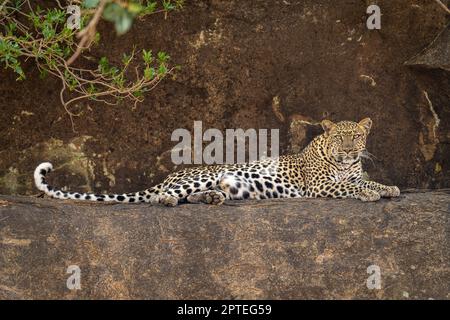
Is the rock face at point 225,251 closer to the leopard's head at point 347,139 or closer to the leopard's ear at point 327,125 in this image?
the leopard's head at point 347,139

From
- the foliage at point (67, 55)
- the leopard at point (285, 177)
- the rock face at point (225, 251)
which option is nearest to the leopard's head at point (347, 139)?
the leopard at point (285, 177)

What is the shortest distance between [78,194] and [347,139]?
3.44m

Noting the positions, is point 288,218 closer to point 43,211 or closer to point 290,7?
point 43,211

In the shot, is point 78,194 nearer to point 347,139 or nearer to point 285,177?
point 285,177

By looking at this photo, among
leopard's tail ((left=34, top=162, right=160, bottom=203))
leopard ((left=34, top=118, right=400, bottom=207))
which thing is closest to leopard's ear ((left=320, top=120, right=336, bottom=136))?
leopard ((left=34, top=118, right=400, bottom=207))

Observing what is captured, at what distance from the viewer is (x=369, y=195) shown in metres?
9.47

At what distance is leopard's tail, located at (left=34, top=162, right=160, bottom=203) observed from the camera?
9883 millimetres

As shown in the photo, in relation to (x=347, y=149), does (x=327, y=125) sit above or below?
above

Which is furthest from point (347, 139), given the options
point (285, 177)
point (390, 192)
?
point (390, 192)

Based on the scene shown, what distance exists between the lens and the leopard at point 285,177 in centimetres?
1000

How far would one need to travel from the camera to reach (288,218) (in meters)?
9.05

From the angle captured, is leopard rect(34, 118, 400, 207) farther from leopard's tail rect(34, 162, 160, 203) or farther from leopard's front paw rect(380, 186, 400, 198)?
leopard's front paw rect(380, 186, 400, 198)

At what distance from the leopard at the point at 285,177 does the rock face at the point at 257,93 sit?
52 cm

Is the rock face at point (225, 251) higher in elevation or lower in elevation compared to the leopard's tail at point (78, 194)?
lower
